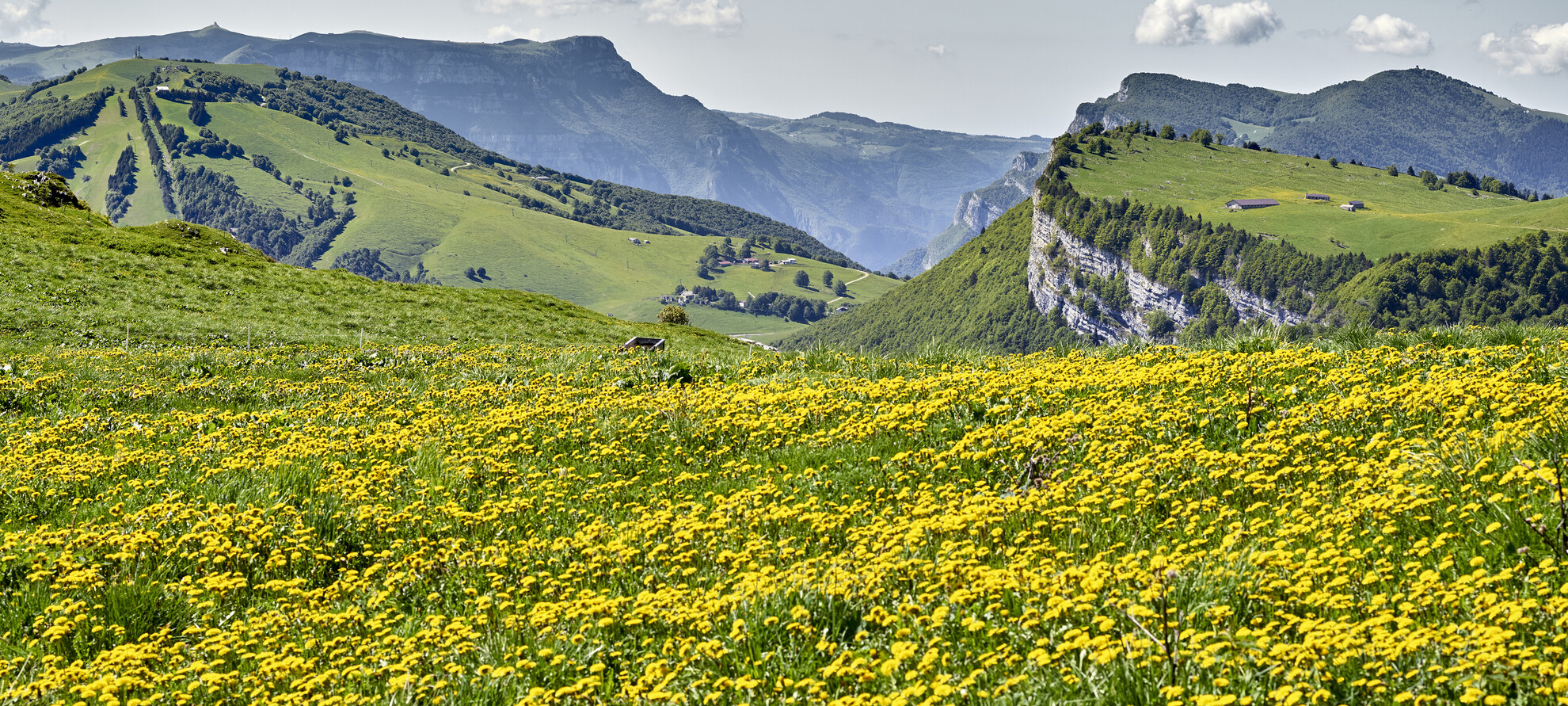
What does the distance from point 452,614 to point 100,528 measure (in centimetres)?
493

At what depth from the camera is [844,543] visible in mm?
8602

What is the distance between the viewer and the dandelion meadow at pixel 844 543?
548 cm

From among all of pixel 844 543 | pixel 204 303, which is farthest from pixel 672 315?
pixel 844 543

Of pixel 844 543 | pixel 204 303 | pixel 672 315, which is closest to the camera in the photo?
pixel 844 543

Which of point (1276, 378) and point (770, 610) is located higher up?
point (1276, 378)

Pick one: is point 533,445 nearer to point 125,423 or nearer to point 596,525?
point 596,525

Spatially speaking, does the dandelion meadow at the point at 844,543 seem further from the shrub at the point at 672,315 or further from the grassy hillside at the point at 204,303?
the shrub at the point at 672,315

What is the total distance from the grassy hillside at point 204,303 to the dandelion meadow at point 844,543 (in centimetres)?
1821

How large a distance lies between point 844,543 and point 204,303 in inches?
1416

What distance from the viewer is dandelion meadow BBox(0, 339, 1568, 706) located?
5480 mm

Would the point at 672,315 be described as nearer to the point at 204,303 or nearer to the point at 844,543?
the point at 204,303

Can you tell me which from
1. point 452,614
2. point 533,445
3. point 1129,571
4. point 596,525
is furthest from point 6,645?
point 1129,571

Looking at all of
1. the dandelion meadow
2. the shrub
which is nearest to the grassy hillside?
the dandelion meadow

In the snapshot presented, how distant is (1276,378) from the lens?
11.9 m
